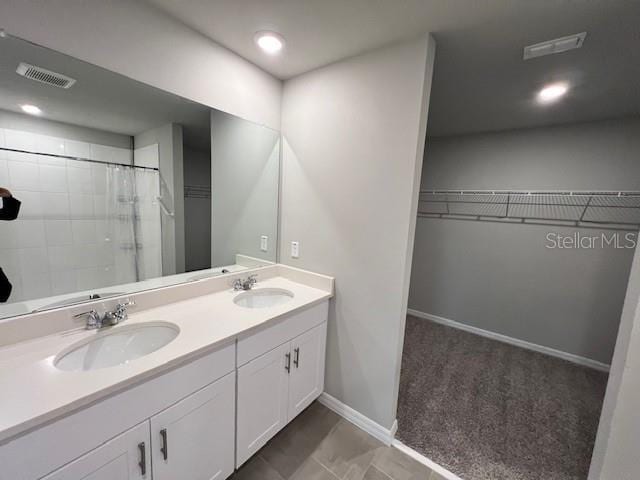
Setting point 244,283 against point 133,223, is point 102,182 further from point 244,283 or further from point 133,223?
point 244,283

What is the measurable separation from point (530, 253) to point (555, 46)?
2047mm

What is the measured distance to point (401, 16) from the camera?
4.07ft

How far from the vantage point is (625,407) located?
104 cm

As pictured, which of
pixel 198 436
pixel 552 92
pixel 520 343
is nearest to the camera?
pixel 198 436

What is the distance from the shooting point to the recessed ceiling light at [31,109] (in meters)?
1.06

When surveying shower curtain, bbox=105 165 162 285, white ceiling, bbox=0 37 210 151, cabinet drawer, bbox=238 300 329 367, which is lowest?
cabinet drawer, bbox=238 300 329 367

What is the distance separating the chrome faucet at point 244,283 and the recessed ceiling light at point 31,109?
1.27 metres

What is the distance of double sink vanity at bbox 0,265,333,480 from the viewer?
2.45 feet

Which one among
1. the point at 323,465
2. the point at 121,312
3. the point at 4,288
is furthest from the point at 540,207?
the point at 4,288

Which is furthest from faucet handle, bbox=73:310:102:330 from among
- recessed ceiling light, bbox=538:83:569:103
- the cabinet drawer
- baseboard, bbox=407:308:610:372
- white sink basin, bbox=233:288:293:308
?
baseboard, bbox=407:308:610:372

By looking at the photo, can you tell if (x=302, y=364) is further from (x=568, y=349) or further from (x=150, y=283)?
(x=568, y=349)

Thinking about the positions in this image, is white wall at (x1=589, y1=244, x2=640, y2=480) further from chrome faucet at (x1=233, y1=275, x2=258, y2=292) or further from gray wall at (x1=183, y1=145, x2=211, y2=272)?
gray wall at (x1=183, y1=145, x2=211, y2=272)

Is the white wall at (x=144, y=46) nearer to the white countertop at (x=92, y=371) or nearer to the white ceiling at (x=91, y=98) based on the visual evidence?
the white ceiling at (x=91, y=98)

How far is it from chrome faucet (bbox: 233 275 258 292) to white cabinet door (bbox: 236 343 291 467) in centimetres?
53
